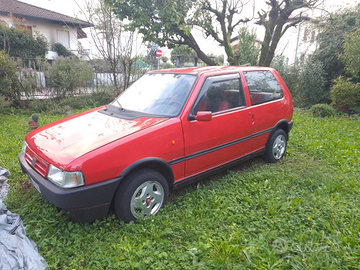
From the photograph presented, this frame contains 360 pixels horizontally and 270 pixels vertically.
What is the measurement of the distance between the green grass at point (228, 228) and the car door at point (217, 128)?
1.43ft

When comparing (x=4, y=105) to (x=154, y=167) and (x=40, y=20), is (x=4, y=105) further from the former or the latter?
(x=40, y=20)

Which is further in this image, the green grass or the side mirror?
the side mirror

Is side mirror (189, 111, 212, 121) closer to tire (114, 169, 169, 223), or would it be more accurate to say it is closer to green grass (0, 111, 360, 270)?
tire (114, 169, 169, 223)

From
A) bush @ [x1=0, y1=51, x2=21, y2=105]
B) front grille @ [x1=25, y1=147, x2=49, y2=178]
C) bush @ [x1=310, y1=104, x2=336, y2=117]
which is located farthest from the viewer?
bush @ [x1=310, y1=104, x2=336, y2=117]

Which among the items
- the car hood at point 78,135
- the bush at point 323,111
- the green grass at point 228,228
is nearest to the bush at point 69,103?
the green grass at point 228,228

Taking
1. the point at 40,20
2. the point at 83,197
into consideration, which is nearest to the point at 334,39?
the point at 83,197

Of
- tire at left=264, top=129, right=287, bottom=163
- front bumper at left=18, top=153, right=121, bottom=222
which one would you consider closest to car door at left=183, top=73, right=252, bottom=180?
tire at left=264, top=129, right=287, bottom=163

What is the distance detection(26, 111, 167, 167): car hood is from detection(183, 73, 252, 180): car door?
19.9 inches

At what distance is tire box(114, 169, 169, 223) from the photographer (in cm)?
283

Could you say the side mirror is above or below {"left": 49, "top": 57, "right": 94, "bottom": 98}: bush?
below

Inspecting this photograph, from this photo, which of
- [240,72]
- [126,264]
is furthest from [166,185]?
[240,72]

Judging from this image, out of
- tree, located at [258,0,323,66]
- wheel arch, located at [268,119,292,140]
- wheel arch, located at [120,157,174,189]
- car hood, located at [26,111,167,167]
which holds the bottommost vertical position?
wheel arch, located at [120,157,174,189]

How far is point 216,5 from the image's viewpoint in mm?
11391

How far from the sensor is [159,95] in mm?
3697
